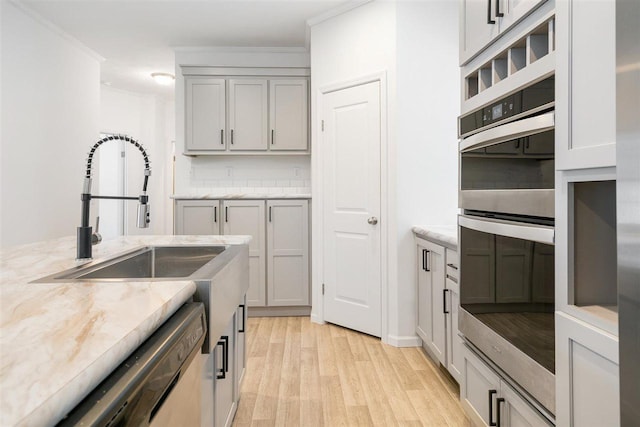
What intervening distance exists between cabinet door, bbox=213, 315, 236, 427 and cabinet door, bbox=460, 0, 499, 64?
4.66ft

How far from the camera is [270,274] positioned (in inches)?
160

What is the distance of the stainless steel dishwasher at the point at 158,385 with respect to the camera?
1.72ft

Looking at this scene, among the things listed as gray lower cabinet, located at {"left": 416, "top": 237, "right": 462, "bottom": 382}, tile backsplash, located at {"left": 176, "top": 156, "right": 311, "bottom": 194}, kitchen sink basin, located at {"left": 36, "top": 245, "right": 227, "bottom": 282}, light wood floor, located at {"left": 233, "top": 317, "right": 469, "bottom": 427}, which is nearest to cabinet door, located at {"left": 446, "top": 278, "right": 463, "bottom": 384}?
gray lower cabinet, located at {"left": 416, "top": 237, "right": 462, "bottom": 382}

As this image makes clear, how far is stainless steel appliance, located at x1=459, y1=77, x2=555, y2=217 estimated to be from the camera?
1182mm

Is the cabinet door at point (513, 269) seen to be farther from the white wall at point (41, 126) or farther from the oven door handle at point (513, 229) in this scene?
the white wall at point (41, 126)

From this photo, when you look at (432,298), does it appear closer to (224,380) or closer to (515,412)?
(515,412)

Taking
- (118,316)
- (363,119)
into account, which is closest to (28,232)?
(363,119)

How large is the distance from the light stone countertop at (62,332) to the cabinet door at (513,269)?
981mm

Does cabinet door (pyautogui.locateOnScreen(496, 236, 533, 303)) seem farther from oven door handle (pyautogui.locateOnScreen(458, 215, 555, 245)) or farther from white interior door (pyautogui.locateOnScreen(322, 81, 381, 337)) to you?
white interior door (pyautogui.locateOnScreen(322, 81, 381, 337))

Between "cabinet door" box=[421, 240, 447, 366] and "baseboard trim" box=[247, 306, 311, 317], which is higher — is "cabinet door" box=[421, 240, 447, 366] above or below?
above

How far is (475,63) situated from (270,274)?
2.90 meters

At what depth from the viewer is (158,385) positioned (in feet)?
2.29

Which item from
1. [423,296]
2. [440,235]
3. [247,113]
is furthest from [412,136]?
[247,113]

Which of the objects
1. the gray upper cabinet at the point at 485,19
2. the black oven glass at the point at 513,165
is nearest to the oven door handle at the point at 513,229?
the black oven glass at the point at 513,165
